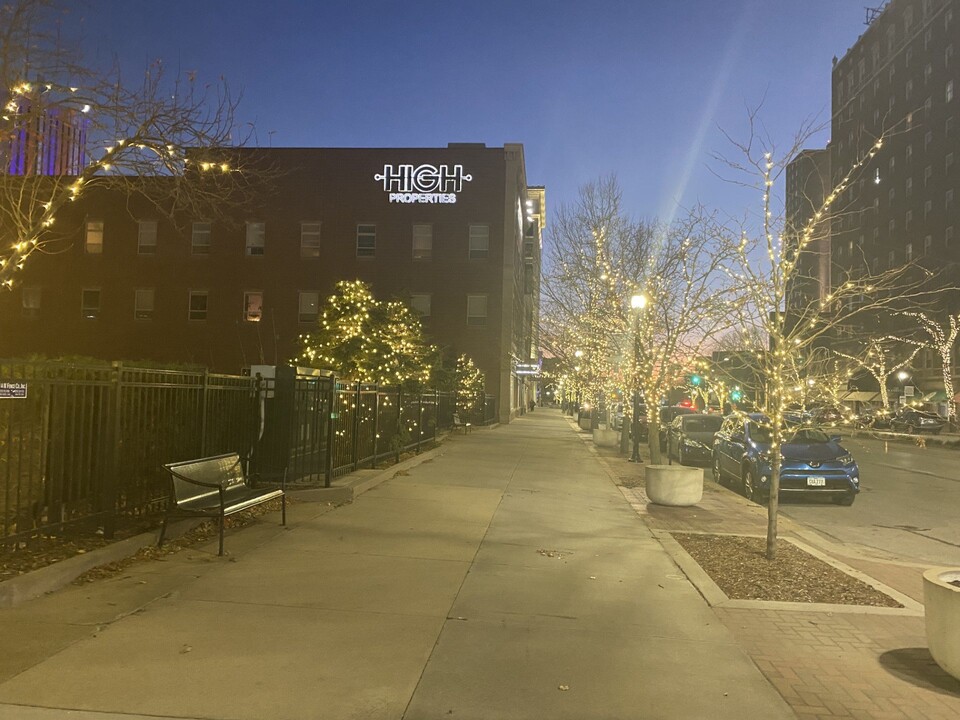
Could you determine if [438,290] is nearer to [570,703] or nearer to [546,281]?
[546,281]

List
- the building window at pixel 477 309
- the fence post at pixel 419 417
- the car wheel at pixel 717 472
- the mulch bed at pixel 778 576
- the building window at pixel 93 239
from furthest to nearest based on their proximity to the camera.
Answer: the building window at pixel 93 239 < the building window at pixel 477 309 < the fence post at pixel 419 417 < the car wheel at pixel 717 472 < the mulch bed at pixel 778 576

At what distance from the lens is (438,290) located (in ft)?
151

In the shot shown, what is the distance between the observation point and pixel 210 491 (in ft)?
27.7

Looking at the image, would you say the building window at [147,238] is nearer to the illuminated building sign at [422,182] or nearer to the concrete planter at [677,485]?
the illuminated building sign at [422,182]

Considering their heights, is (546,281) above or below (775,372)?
above

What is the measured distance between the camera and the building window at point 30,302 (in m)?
46.8

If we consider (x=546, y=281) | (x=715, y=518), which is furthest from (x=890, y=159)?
(x=715, y=518)

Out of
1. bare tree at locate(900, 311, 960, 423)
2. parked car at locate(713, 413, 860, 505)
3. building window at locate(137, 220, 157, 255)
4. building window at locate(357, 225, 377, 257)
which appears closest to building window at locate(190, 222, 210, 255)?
building window at locate(137, 220, 157, 255)

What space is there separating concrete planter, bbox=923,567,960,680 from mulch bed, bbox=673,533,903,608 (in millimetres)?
1871

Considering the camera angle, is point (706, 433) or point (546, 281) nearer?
point (706, 433)

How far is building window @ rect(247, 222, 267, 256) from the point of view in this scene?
1813 inches

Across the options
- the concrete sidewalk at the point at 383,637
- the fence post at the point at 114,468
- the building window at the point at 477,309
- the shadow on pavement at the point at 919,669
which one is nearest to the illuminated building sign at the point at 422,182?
the building window at the point at 477,309

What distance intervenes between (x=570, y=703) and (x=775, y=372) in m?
5.15

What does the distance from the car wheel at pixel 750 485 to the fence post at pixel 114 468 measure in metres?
11.6
